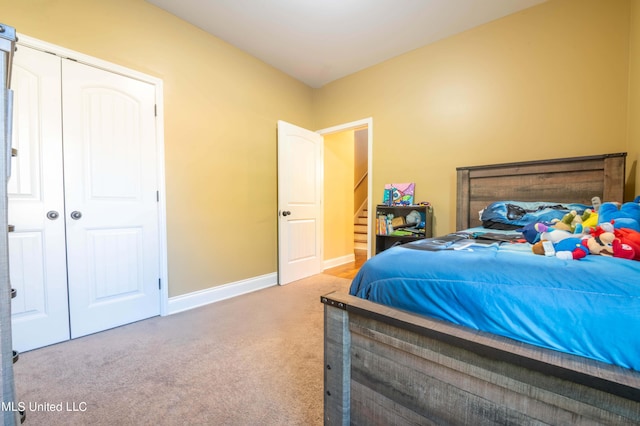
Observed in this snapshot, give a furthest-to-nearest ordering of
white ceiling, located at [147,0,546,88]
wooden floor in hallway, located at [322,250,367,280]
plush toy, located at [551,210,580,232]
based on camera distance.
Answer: wooden floor in hallway, located at [322,250,367,280] < white ceiling, located at [147,0,546,88] < plush toy, located at [551,210,580,232]

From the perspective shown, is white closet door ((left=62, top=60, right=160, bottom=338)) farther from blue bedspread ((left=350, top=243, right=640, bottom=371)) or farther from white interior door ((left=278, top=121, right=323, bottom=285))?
blue bedspread ((left=350, top=243, right=640, bottom=371))

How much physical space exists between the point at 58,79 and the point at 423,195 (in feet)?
10.6

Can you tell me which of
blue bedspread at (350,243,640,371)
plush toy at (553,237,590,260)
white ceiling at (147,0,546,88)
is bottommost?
blue bedspread at (350,243,640,371)

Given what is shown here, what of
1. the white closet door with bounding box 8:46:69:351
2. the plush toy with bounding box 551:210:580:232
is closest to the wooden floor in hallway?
the plush toy with bounding box 551:210:580:232

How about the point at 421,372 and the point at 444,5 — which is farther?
the point at 444,5

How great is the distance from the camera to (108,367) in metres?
1.61

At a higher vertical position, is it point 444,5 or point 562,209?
point 444,5

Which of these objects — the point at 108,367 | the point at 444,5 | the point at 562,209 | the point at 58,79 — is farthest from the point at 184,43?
the point at 562,209

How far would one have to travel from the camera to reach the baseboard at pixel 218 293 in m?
2.46

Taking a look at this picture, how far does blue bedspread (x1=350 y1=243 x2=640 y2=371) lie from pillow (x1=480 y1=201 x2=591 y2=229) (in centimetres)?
130

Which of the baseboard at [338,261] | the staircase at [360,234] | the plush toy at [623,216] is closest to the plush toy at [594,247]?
the plush toy at [623,216]

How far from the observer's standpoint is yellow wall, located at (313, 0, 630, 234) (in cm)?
206

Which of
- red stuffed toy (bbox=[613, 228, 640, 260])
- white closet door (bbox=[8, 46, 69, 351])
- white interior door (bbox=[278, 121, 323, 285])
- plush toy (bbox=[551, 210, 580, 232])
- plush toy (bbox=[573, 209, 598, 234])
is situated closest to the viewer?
red stuffed toy (bbox=[613, 228, 640, 260])

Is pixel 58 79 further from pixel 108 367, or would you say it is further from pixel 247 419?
pixel 247 419
